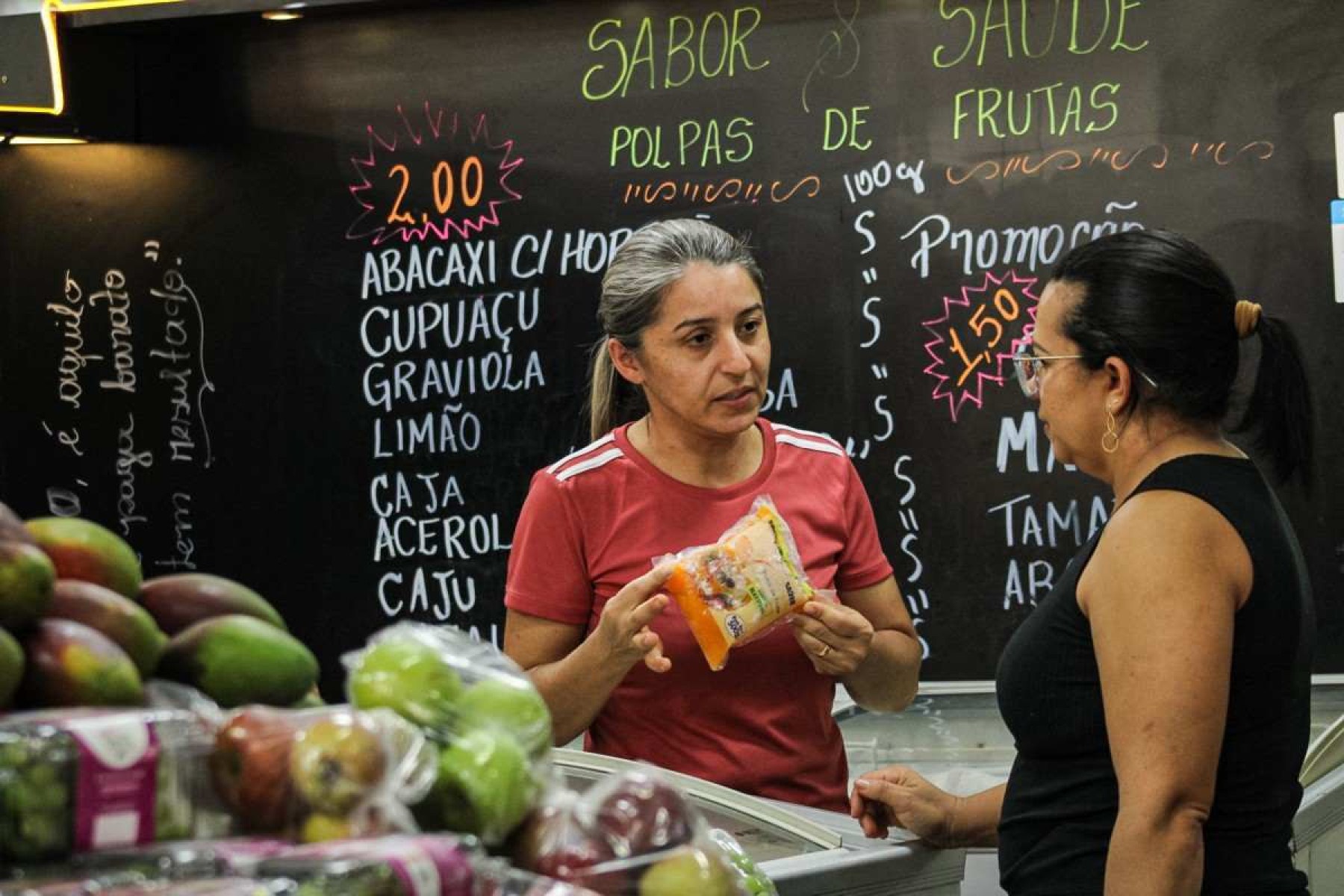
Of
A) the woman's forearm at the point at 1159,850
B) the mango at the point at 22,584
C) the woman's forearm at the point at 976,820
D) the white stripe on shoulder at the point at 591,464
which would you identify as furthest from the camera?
the white stripe on shoulder at the point at 591,464

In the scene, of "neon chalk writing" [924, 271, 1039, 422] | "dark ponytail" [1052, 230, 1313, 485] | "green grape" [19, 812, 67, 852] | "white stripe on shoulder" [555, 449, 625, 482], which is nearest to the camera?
"green grape" [19, 812, 67, 852]

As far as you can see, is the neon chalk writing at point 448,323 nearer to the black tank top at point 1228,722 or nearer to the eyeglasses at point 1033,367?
the eyeglasses at point 1033,367

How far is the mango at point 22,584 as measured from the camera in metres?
0.98

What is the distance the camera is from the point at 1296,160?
3395 millimetres

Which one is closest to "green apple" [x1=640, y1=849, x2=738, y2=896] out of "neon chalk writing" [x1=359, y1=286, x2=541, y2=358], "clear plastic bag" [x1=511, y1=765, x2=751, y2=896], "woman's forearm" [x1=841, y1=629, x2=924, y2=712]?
"clear plastic bag" [x1=511, y1=765, x2=751, y2=896]

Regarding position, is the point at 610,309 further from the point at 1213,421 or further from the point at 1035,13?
the point at 1035,13

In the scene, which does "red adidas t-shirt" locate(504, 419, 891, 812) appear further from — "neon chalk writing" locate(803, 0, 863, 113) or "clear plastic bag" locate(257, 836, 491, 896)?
"neon chalk writing" locate(803, 0, 863, 113)

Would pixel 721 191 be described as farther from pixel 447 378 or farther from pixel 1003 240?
pixel 447 378

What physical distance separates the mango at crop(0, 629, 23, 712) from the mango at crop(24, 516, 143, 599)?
0.43ft

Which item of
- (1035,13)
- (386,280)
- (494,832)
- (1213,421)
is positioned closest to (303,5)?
(386,280)

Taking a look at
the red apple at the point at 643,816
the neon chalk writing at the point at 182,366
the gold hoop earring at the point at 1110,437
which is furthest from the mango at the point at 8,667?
the neon chalk writing at the point at 182,366

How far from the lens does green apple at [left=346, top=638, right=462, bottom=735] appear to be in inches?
41.9

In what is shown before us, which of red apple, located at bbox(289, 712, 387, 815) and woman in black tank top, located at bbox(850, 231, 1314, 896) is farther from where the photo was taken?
woman in black tank top, located at bbox(850, 231, 1314, 896)

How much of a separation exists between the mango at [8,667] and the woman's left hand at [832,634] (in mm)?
1252
